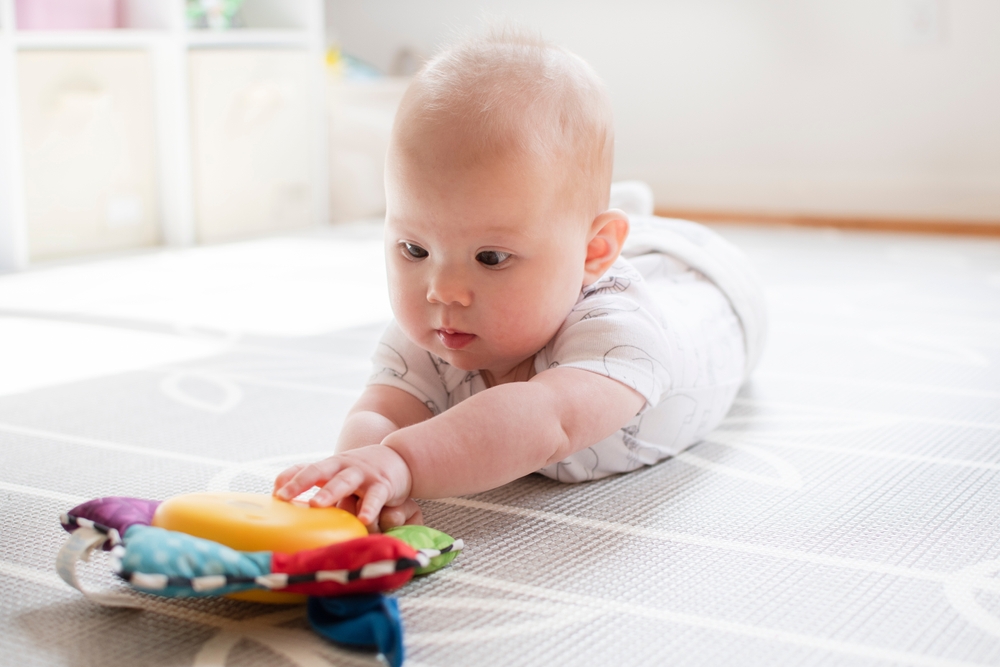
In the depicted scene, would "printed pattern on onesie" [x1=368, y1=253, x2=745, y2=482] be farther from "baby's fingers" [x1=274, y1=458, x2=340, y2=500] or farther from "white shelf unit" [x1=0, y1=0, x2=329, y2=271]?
"white shelf unit" [x1=0, y1=0, x2=329, y2=271]

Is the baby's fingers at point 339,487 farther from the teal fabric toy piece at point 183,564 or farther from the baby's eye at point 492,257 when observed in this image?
the baby's eye at point 492,257

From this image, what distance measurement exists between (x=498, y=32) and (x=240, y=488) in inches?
14.2

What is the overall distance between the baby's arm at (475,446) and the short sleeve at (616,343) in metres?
0.02

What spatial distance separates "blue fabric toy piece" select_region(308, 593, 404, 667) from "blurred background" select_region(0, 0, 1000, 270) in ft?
4.38

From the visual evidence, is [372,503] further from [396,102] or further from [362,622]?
[396,102]

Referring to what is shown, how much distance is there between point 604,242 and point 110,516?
37 cm

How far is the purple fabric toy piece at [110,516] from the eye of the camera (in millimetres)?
513

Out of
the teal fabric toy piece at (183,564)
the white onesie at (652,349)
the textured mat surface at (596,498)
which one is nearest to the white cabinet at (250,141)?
the textured mat surface at (596,498)

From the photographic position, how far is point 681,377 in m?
0.75

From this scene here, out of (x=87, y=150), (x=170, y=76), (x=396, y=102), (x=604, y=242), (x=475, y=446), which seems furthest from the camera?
(x=396, y=102)

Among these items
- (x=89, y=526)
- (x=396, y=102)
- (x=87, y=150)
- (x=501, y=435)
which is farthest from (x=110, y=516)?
(x=396, y=102)

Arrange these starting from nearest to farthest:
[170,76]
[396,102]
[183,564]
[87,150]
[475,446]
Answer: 1. [183,564]
2. [475,446]
3. [87,150]
4. [170,76]
5. [396,102]

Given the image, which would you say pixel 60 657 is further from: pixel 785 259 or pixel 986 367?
pixel 785 259

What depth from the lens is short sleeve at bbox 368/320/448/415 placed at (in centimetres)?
75
